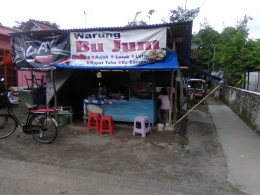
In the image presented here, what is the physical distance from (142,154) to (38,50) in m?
5.31

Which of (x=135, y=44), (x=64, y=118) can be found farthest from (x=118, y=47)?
(x=64, y=118)

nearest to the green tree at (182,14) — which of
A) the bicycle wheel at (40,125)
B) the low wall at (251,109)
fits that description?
the low wall at (251,109)

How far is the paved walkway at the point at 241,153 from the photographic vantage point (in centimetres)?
371

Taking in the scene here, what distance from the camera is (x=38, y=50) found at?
735 cm

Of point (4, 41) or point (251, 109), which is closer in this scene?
point (251, 109)

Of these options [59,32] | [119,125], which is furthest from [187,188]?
[59,32]

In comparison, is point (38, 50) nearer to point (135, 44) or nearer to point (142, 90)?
point (135, 44)

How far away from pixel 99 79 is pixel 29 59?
3.82 metres

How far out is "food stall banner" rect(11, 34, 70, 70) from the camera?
23.3 feet

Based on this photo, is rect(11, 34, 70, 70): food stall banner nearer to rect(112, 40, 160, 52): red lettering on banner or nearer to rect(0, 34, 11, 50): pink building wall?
rect(112, 40, 160, 52): red lettering on banner

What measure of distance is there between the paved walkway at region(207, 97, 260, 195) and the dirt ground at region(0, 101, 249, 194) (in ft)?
0.60

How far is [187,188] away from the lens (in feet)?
11.3

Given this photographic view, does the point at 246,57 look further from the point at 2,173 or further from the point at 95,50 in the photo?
the point at 2,173

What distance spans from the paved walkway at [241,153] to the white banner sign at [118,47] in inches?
127
